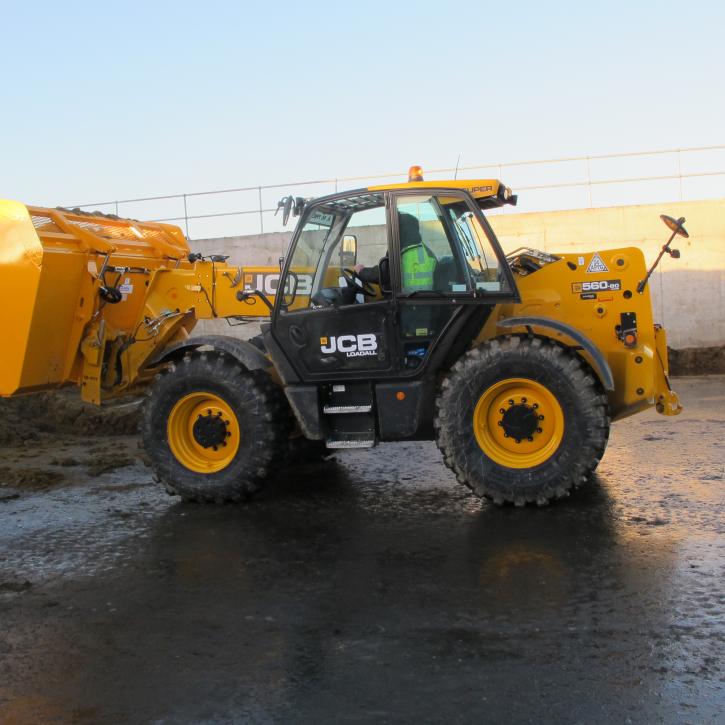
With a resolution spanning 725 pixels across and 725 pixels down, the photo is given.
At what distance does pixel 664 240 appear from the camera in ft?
54.6

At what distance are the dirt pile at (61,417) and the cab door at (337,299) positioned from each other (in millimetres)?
4922

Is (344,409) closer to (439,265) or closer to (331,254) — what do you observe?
(331,254)

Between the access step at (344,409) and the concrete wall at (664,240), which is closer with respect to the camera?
the access step at (344,409)

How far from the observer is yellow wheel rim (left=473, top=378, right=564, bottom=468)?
634 cm

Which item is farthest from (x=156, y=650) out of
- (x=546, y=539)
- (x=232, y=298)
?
(x=232, y=298)

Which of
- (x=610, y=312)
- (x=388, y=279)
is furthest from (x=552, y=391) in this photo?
(x=388, y=279)

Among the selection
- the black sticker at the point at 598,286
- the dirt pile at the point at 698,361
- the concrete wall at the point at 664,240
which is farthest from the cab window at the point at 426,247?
the dirt pile at the point at 698,361

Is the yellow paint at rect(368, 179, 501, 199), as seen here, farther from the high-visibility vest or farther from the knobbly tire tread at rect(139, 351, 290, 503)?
the knobbly tire tread at rect(139, 351, 290, 503)

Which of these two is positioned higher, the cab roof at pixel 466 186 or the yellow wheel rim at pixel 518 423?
the cab roof at pixel 466 186

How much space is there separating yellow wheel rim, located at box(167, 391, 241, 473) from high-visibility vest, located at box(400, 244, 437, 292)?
1830 mm

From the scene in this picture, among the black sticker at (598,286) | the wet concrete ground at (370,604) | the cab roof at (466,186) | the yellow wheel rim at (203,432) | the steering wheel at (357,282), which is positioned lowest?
the wet concrete ground at (370,604)

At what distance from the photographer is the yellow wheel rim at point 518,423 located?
6.34 m

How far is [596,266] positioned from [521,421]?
4.59ft

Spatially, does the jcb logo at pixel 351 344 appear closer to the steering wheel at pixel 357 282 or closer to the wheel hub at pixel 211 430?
the steering wheel at pixel 357 282
